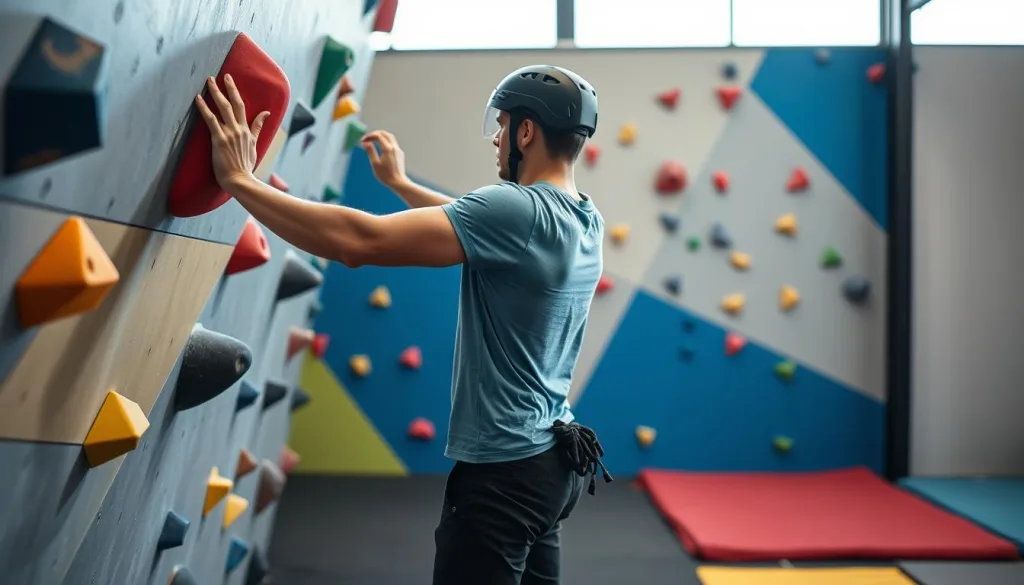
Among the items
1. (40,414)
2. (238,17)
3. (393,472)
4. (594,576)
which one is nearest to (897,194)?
(594,576)

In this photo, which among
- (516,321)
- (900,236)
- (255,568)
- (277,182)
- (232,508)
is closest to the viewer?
(516,321)

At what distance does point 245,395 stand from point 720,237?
104 inches

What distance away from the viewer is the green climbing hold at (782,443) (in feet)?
13.1

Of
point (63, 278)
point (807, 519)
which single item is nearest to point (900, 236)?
point (807, 519)

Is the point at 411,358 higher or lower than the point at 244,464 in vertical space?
higher

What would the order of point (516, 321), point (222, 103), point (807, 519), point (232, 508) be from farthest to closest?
point (807, 519)
point (232, 508)
point (516, 321)
point (222, 103)

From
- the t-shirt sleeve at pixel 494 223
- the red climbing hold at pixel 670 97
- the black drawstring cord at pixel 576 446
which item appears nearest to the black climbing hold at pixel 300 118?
the t-shirt sleeve at pixel 494 223

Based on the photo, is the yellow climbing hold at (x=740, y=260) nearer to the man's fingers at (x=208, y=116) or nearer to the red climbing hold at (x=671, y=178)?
the red climbing hold at (x=671, y=178)

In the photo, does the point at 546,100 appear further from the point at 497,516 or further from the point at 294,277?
the point at 294,277

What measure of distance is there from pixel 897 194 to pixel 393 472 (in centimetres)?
242

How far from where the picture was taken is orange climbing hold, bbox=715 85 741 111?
3.97 meters

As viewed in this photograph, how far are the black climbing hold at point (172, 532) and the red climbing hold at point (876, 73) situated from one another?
3522mm

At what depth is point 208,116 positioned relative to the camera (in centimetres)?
99

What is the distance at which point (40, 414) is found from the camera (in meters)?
0.80
